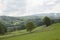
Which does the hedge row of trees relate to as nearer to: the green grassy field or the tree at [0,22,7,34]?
the tree at [0,22,7,34]

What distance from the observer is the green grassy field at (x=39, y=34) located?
4.98 m

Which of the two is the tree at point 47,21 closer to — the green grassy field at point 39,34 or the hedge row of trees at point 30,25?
the hedge row of trees at point 30,25

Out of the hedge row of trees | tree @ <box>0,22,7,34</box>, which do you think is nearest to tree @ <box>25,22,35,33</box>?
the hedge row of trees

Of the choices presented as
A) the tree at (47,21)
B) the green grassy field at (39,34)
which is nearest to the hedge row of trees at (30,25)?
the tree at (47,21)

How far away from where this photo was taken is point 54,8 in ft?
17.9

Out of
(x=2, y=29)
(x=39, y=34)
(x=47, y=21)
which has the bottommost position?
(x=39, y=34)

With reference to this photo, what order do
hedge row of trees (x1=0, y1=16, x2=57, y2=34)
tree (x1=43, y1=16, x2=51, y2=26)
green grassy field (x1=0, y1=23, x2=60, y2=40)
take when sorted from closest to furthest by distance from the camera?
1. green grassy field (x1=0, y1=23, x2=60, y2=40)
2. hedge row of trees (x1=0, y1=16, x2=57, y2=34)
3. tree (x1=43, y1=16, x2=51, y2=26)

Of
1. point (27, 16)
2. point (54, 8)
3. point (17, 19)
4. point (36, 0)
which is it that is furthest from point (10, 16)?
point (54, 8)

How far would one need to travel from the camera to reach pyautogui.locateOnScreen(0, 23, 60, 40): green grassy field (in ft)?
16.3

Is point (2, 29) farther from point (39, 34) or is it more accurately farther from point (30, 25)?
point (39, 34)

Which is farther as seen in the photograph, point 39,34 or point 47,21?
point 47,21

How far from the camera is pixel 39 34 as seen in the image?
5.18 meters

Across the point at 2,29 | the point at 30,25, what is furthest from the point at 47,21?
the point at 2,29

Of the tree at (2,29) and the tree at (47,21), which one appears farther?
the tree at (47,21)
